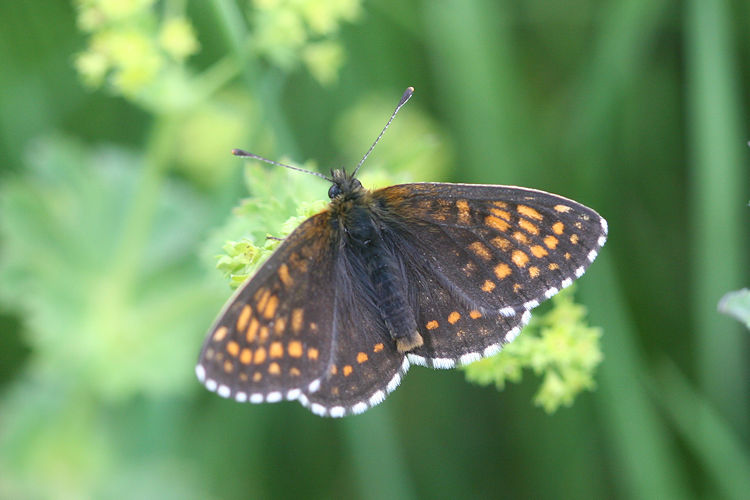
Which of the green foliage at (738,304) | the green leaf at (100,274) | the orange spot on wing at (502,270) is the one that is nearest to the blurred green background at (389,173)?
the green leaf at (100,274)

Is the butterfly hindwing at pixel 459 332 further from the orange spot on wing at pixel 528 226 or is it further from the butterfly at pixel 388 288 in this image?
the orange spot on wing at pixel 528 226

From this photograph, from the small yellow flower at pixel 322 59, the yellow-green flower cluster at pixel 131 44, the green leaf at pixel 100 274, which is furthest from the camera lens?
the green leaf at pixel 100 274

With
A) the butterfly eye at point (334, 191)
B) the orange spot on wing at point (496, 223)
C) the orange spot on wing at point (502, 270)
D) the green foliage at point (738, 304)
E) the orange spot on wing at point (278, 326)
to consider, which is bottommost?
the green foliage at point (738, 304)

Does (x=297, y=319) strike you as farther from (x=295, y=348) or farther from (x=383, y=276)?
(x=383, y=276)

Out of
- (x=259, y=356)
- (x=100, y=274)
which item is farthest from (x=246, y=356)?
(x=100, y=274)

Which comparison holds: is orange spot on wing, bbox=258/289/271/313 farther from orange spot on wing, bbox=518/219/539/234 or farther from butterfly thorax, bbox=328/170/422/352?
orange spot on wing, bbox=518/219/539/234

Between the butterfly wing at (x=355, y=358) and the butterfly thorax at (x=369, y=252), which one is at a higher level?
the butterfly thorax at (x=369, y=252)
